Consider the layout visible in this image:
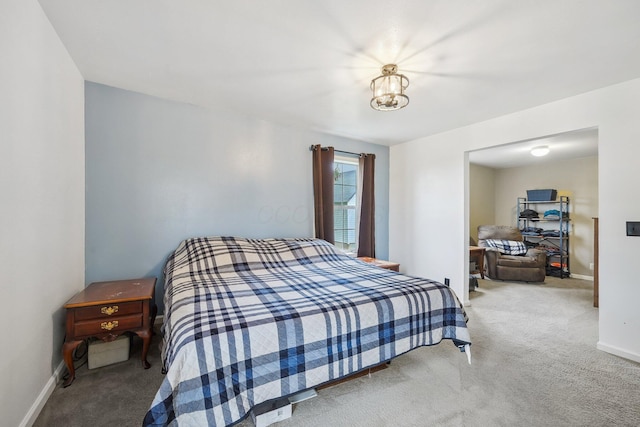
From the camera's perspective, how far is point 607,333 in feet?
7.66

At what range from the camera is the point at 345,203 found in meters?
4.18

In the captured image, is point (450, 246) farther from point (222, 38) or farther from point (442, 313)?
point (222, 38)

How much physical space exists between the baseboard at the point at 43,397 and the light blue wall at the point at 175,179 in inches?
32.5

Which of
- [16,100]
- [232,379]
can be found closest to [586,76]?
[232,379]

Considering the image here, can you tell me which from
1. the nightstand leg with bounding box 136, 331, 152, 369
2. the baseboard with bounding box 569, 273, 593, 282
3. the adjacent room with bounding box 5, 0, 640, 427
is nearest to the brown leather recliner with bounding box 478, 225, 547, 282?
the baseboard with bounding box 569, 273, 593, 282

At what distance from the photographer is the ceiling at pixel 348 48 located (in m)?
1.53

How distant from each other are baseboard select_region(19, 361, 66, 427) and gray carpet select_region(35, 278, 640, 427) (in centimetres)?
4

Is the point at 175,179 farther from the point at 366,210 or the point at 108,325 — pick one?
the point at 366,210

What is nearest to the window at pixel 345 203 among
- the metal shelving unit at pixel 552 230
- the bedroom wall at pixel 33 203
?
the bedroom wall at pixel 33 203

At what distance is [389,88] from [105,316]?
2.61 m

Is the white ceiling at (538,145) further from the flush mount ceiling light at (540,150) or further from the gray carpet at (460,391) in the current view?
the gray carpet at (460,391)

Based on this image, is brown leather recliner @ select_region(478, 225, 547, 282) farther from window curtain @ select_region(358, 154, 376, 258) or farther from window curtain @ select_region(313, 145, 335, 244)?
window curtain @ select_region(313, 145, 335, 244)

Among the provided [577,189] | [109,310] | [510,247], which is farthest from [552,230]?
[109,310]

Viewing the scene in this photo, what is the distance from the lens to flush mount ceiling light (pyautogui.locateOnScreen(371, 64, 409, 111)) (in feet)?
6.48
